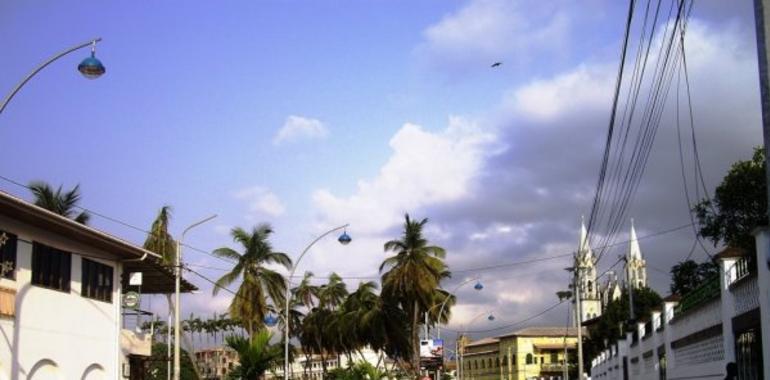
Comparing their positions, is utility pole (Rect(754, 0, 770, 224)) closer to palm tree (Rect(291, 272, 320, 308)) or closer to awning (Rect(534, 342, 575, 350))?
palm tree (Rect(291, 272, 320, 308))

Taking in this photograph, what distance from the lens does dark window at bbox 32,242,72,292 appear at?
2433 cm

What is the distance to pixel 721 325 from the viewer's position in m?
18.5

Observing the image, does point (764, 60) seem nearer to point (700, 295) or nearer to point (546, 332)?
point (700, 295)

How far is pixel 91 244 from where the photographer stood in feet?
90.1

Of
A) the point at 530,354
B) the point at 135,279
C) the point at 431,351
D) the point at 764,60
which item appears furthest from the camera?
the point at 530,354

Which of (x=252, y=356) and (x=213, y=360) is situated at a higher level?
(x=252, y=356)

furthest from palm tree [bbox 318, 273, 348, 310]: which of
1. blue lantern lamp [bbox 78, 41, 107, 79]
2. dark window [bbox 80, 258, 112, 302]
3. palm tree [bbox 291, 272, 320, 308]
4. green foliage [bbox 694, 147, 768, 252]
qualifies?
blue lantern lamp [bbox 78, 41, 107, 79]

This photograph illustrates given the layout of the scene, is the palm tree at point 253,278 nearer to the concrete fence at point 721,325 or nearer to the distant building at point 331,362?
the distant building at point 331,362

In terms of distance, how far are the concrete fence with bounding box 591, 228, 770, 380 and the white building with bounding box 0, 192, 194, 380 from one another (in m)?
14.8

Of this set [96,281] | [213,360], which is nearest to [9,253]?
[96,281]

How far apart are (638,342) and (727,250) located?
1647cm

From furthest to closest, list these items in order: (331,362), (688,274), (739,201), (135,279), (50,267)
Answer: (331,362)
(688,274)
(739,201)
(135,279)
(50,267)

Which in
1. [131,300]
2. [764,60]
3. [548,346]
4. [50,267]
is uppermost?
[764,60]

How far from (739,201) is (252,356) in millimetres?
31067
